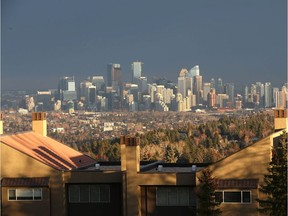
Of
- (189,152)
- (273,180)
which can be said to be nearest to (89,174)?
(273,180)

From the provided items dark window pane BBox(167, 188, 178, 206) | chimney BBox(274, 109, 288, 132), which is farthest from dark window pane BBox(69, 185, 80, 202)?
chimney BBox(274, 109, 288, 132)

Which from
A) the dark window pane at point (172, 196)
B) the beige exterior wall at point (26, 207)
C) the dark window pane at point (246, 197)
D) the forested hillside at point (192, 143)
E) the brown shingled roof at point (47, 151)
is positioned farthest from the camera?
the forested hillside at point (192, 143)

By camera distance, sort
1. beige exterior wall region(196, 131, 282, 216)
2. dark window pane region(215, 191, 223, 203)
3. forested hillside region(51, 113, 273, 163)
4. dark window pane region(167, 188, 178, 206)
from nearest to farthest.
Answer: dark window pane region(215, 191, 223, 203) < beige exterior wall region(196, 131, 282, 216) < dark window pane region(167, 188, 178, 206) < forested hillside region(51, 113, 273, 163)

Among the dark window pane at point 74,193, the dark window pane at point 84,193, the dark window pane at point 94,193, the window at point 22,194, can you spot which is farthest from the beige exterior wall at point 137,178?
the window at point 22,194

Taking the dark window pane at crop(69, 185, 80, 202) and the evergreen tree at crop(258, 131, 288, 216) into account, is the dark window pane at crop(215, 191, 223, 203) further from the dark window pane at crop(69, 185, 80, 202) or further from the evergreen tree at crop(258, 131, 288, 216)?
the dark window pane at crop(69, 185, 80, 202)

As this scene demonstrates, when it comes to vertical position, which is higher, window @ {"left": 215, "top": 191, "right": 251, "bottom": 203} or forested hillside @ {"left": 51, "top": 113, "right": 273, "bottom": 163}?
window @ {"left": 215, "top": 191, "right": 251, "bottom": 203}

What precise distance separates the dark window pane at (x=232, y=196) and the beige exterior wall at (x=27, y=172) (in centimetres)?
591

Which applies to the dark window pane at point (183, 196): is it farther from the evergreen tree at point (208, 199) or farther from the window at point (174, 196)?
the evergreen tree at point (208, 199)

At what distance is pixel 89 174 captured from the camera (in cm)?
3083

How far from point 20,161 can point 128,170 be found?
4.27m

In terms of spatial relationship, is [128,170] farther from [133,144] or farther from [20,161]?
[20,161]

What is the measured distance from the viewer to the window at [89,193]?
31.0 m

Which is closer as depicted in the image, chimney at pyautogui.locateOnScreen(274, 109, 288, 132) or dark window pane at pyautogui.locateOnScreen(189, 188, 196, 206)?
dark window pane at pyautogui.locateOnScreen(189, 188, 196, 206)

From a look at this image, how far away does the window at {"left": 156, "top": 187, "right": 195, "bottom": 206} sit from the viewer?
3008 cm
